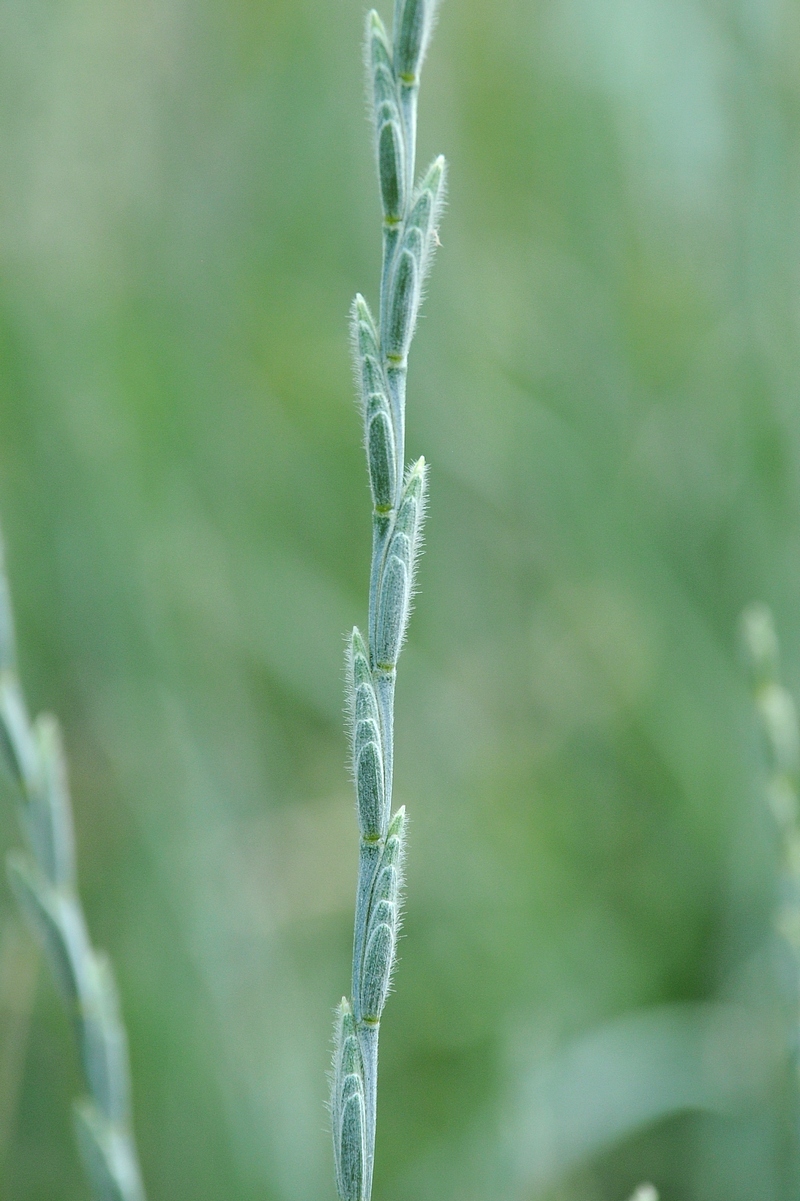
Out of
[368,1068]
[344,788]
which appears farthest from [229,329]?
[368,1068]

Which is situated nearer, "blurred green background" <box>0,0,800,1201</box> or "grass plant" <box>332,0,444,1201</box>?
"grass plant" <box>332,0,444,1201</box>

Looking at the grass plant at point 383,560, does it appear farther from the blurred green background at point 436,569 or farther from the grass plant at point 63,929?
the blurred green background at point 436,569

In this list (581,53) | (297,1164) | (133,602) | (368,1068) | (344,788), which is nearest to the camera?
(368,1068)

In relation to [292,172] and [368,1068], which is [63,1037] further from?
[292,172]

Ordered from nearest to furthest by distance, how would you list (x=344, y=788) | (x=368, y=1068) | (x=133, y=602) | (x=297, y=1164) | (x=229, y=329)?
1. (x=368, y=1068)
2. (x=297, y=1164)
3. (x=133, y=602)
4. (x=344, y=788)
5. (x=229, y=329)

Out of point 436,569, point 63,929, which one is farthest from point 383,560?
point 436,569

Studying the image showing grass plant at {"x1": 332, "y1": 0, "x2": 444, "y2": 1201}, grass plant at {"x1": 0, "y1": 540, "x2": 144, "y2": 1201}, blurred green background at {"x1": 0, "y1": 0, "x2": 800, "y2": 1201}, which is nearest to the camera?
grass plant at {"x1": 332, "y1": 0, "x2": 444, "y2": 1201}

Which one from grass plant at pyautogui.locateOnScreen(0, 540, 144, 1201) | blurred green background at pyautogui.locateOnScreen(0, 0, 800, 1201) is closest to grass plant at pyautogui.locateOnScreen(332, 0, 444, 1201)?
grass plant at pyautogui.locateOnScreen(0, 540, 144, 1201)

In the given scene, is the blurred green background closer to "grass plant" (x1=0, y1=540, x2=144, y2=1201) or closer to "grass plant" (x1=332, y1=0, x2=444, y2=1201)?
"grass plant" (x1=0, y1=540, x2=144, y2=1201)
